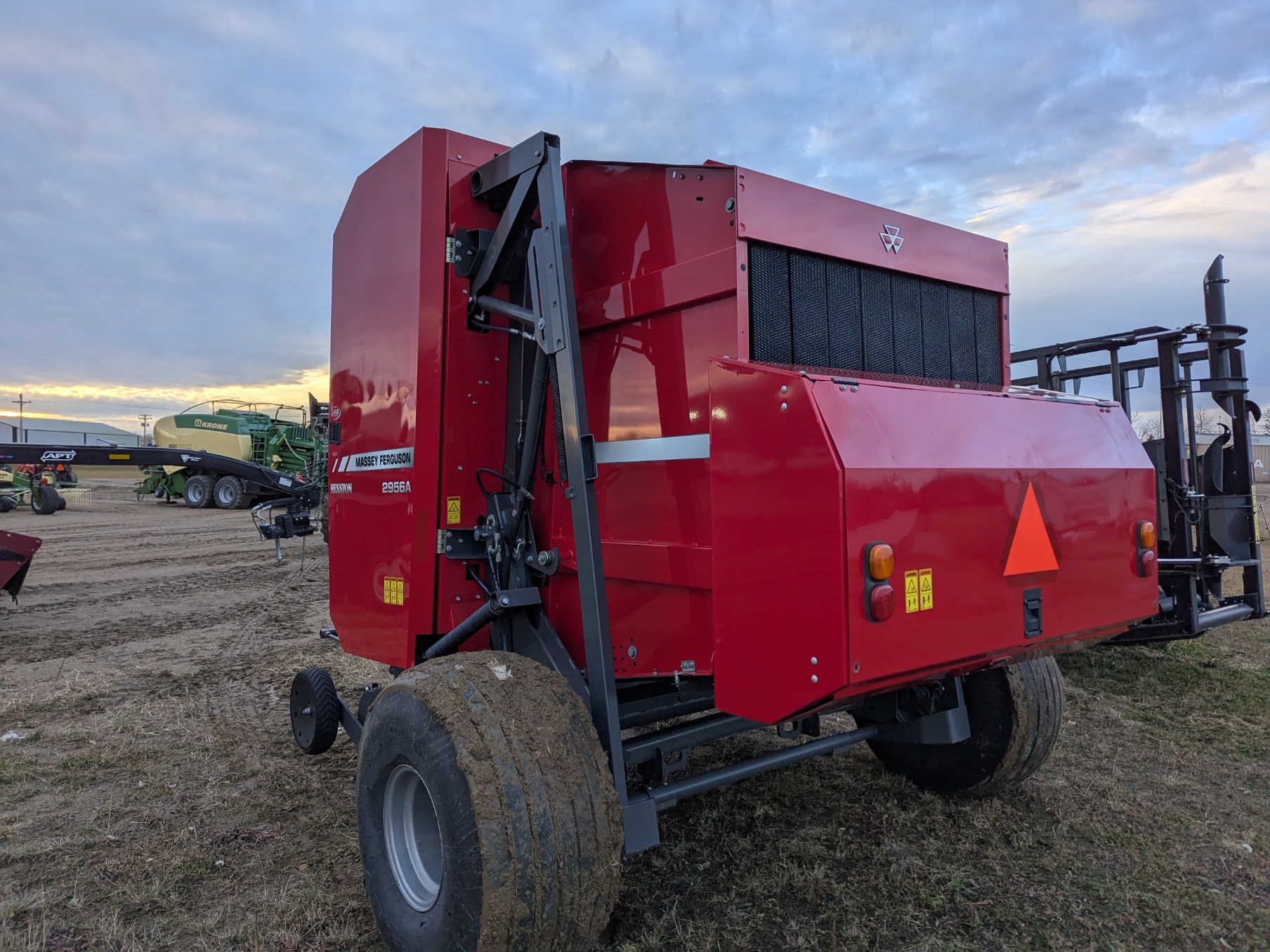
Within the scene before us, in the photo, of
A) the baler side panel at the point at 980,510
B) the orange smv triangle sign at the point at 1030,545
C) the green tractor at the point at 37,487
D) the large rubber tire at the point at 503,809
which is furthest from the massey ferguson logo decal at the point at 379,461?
the green tractor at the point at 37,487

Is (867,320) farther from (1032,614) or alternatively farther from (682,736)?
(682,736)

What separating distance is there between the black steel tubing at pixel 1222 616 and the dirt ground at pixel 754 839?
50 cm

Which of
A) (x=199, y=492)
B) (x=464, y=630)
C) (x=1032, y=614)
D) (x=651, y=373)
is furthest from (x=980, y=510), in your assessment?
(x=199, y=492)

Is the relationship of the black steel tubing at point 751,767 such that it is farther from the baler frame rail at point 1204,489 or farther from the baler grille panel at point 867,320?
the baler frame rail at point 1204,489

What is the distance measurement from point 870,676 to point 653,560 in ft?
2.85

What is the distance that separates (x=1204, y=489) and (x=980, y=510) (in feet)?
15.3

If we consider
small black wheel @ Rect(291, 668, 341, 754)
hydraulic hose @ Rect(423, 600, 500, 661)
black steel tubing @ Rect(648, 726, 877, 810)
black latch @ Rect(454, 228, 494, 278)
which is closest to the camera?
black steel tubing @ Rect(648, 726, 877, 810)

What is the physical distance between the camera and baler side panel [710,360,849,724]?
200 centimetres

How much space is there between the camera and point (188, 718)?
5.26 meters

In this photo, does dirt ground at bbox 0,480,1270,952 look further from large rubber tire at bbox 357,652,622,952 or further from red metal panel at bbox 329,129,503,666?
red metal panel at bbox 329,129,503,666

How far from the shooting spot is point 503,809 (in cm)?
218

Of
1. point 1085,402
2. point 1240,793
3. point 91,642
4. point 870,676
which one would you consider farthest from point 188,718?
point 1240,793

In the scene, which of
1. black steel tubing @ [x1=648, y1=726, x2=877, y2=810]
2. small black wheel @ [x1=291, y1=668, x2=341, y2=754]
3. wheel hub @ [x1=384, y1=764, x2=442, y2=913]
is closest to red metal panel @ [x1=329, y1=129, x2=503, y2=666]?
small black wheel @ [x1=291, y1=668, x2=341, y2=754]

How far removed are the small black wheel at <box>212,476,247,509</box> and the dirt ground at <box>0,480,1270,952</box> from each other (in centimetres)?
1859
